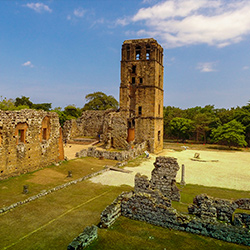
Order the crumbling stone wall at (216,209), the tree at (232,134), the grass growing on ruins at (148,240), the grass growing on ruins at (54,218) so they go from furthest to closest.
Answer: the tree at (232,134) → the crumbling stone wall at (216,209) → the grass growing on ruins at (54,218) → the grass growing on ruins at (148,240)

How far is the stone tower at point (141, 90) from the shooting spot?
28688 mm

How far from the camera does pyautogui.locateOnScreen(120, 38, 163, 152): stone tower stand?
28.7 m

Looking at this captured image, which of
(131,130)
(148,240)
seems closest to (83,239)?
(148,240)

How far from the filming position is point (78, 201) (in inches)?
434

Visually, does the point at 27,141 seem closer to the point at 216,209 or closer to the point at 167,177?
the point at 167,177

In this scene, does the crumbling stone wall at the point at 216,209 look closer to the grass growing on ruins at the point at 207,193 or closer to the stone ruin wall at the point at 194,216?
the stone ruin wall at the point at 194,216

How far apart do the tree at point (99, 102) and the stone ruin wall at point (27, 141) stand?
37566mm

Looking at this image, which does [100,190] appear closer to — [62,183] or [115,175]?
[62,183]

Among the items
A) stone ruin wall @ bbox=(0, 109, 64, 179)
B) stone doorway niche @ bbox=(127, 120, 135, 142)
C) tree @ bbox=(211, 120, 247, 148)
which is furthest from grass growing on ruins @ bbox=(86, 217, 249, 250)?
tree @ bbox=(211, 120, 247, 148)

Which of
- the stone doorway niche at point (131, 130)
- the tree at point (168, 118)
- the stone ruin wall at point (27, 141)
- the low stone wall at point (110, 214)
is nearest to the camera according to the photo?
the low stone wall at point (110, 214)

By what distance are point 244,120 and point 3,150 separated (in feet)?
119

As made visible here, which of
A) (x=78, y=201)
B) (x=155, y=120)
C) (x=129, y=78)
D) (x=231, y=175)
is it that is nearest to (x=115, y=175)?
(x=78, y=201)

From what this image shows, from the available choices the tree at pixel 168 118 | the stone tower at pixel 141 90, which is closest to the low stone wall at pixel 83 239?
the stone tower at pixel 141 90

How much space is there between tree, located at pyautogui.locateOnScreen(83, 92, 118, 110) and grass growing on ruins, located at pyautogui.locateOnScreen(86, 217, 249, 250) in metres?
49.6
